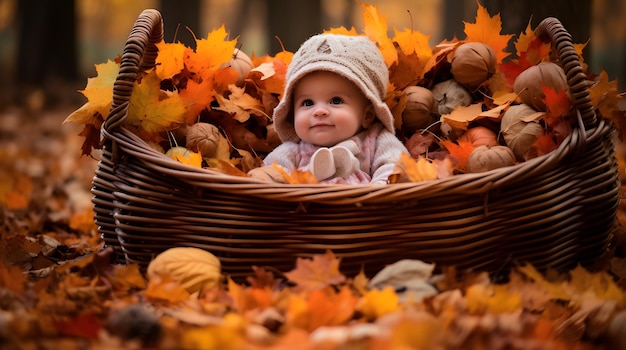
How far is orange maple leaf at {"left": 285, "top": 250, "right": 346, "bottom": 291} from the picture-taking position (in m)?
1.82

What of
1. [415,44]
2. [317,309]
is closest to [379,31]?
[415,44]

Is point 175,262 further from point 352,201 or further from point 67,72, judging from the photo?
point 67,72

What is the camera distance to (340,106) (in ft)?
8.25

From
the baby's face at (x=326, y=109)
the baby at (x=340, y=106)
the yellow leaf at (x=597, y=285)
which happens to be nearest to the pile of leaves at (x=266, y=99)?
the baby at (x=340, y=106)

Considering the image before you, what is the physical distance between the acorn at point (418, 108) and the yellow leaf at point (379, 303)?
1.18 meters

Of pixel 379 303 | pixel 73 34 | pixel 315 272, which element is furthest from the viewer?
pixel 73 34

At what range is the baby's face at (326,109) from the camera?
2.48m

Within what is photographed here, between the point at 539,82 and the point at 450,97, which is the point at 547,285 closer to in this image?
the point at 539,82

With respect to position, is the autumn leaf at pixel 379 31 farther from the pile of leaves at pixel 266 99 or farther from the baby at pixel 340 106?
the baby at pixel 340 106

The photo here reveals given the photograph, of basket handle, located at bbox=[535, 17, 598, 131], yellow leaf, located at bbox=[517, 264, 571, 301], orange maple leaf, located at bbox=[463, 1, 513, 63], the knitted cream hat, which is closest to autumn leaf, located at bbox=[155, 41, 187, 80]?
the knitted cream hat

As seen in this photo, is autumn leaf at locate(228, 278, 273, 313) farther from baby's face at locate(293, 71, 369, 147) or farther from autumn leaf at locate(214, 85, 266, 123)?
autumn leaf at locate(214, 85, 266, 123)

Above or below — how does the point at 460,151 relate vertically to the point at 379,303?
above

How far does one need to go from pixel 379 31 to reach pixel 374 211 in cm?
131

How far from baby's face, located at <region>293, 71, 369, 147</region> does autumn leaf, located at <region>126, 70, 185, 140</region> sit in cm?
43
